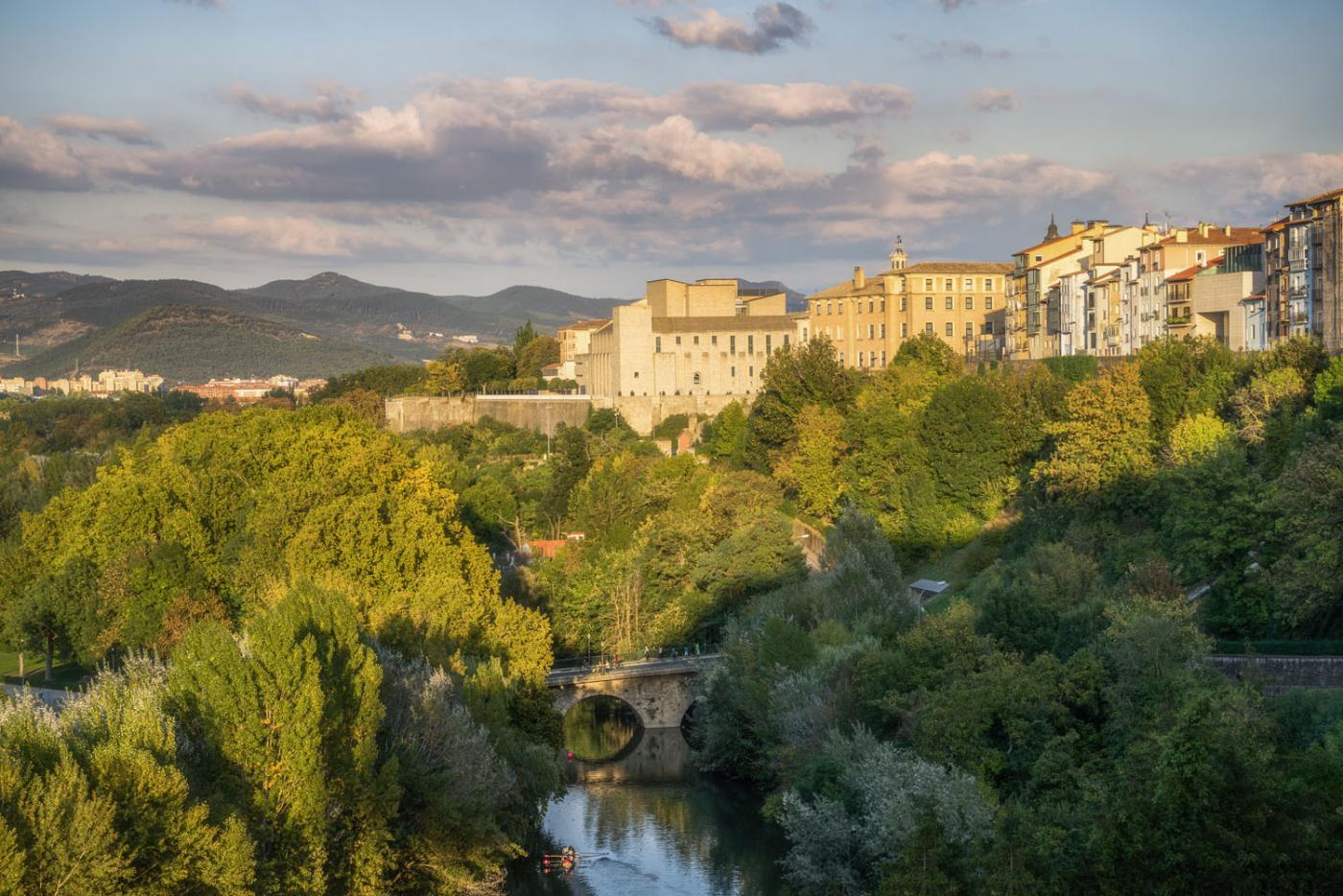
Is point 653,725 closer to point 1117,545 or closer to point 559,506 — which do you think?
point 1117,545

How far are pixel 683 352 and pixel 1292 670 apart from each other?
6877cm

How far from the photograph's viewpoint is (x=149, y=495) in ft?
160

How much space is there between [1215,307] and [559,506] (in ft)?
94.4

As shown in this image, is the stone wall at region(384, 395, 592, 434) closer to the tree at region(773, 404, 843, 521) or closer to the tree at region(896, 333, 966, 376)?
the tree at region(896, 333, 966, 376)

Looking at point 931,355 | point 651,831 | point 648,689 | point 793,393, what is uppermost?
point 931,355

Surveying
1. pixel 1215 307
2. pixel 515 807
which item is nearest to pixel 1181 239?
pixel 1215 307

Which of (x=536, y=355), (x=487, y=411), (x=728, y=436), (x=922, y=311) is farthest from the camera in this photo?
(x=536, y=355)

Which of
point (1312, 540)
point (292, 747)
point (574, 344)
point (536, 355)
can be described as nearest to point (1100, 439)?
point (1312, 540)

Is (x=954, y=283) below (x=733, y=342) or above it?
above

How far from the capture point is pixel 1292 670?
31594mm

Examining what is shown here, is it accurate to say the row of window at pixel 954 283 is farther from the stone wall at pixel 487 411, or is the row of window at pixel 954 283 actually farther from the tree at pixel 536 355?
the tree at pixel 536 355

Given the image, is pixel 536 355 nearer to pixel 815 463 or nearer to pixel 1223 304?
pixel 815 463

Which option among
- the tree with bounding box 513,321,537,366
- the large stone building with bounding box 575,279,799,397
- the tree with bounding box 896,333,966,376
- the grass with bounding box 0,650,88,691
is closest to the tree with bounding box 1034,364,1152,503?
the tree with bounding box 896,333,966,376

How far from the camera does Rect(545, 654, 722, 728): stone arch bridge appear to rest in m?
47.5
